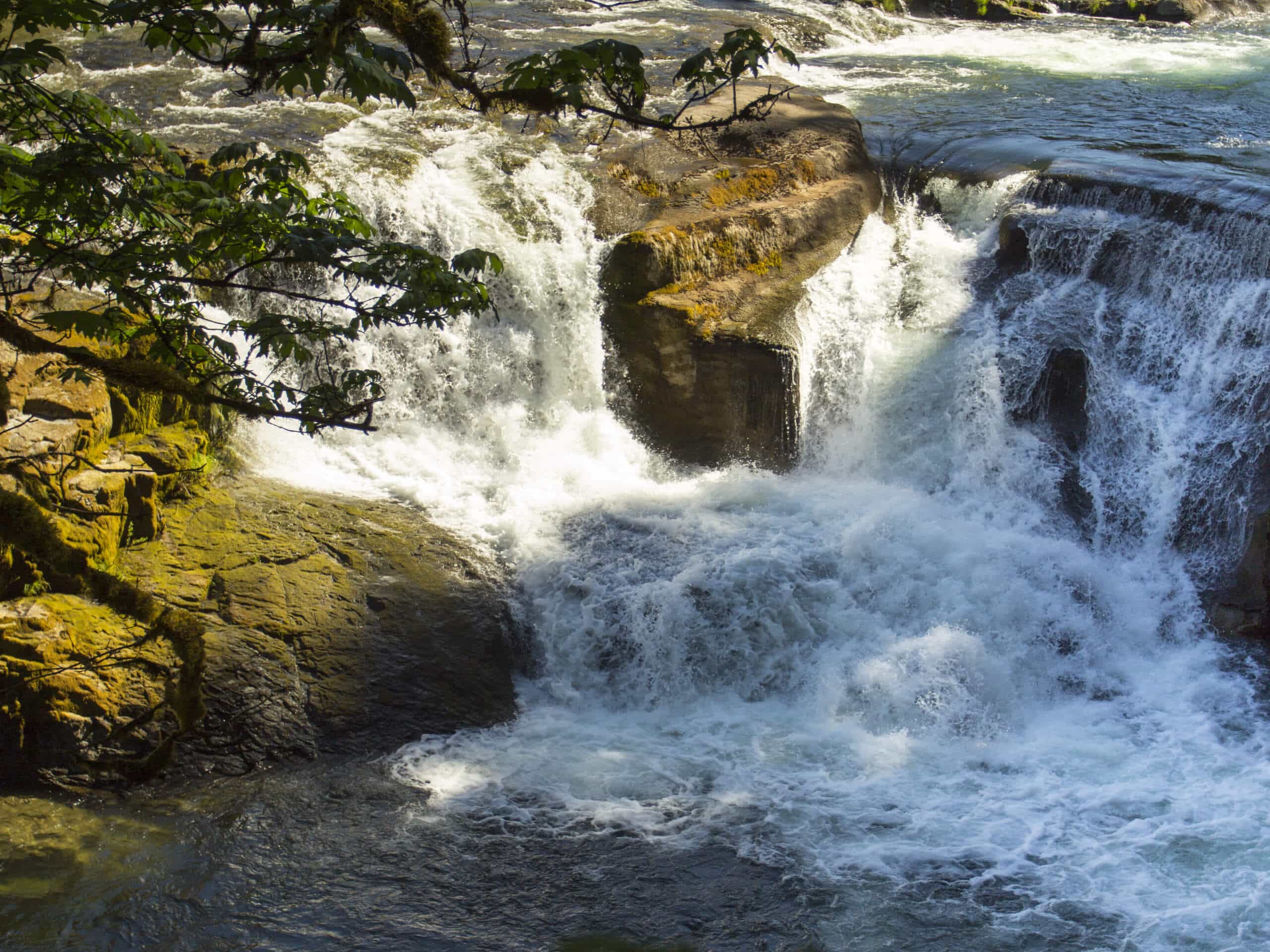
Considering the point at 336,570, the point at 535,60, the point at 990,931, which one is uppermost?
the point at 535,60

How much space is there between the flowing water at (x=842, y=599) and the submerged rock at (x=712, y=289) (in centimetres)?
25

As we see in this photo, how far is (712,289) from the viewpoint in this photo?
8.75 meters

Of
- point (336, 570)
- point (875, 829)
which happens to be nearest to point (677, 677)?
point (875, 829)

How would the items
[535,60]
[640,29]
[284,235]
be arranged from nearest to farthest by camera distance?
[535,60], [284,235], [640,29]

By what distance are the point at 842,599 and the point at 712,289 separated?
285 centimetres

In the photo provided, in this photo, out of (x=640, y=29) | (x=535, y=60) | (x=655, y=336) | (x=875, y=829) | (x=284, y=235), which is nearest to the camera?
(x=535, y=60)

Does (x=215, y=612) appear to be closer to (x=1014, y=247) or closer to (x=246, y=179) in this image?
(x=246, y=179)

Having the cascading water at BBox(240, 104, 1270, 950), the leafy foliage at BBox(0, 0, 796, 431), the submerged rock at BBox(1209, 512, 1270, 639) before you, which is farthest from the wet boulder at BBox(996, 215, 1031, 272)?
the leafy foliage at BBox(0, 0, 796, 431)

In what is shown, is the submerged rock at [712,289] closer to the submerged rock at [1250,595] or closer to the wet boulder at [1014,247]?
the wet boulder at [1014,247]

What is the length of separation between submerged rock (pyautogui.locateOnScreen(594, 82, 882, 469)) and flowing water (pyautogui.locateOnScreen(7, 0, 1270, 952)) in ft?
0.81

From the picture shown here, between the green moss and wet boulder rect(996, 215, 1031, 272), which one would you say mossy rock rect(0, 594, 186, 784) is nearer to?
the green moss

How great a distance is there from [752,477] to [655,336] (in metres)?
1.33

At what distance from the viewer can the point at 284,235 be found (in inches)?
143

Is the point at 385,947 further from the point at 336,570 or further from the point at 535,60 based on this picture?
the point at 535,60
